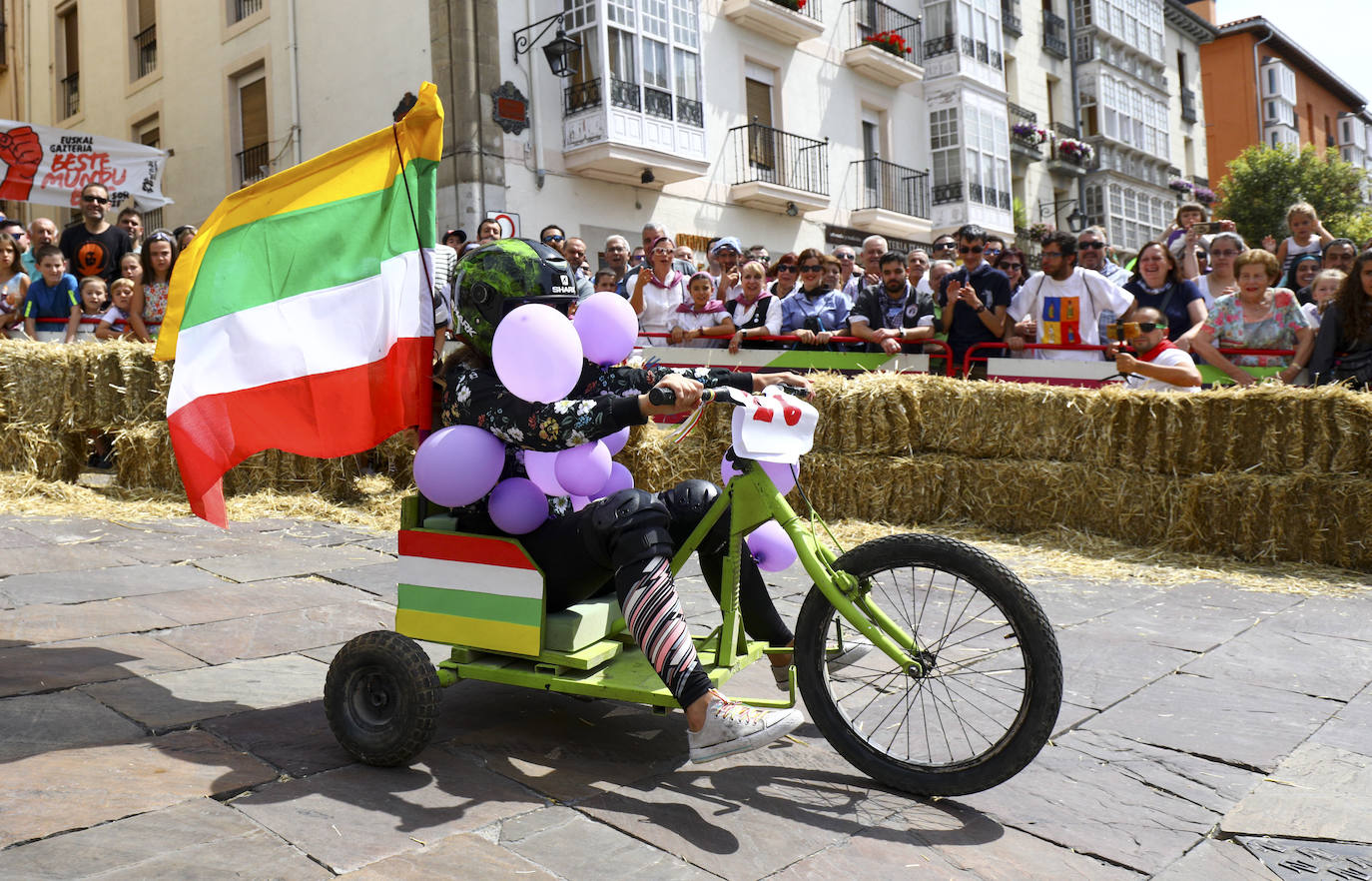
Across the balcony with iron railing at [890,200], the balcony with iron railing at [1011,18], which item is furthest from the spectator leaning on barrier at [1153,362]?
the balcony with iron railing at [1011,18]

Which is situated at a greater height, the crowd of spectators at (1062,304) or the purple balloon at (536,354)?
the crowd of spectators at (1062,304)

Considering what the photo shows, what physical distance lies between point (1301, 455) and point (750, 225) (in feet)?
54.5

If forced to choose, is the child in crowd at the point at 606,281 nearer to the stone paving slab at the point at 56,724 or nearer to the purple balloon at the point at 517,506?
the purple balloon at the point at 517,506

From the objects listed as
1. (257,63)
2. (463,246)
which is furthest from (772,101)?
(463,246)

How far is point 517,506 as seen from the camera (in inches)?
126

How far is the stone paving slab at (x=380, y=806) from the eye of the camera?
8.38ft

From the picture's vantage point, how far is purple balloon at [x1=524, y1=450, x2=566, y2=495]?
3.22 metres

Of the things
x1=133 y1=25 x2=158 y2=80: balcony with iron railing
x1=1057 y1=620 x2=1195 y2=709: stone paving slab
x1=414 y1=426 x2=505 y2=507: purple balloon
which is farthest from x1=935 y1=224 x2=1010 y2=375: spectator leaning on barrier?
x1=133 y1=25 x2=158 y2=80: balcony with iron railing

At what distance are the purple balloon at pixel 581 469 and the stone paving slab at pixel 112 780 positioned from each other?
45.3 inches

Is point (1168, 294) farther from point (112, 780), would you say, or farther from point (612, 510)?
point (112, 780)

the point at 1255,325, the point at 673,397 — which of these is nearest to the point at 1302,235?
the point at 1255,325

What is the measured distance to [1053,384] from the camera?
7.66 m

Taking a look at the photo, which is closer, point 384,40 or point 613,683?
point 613,683

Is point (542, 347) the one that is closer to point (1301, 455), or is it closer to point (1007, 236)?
point (1301, 455)
